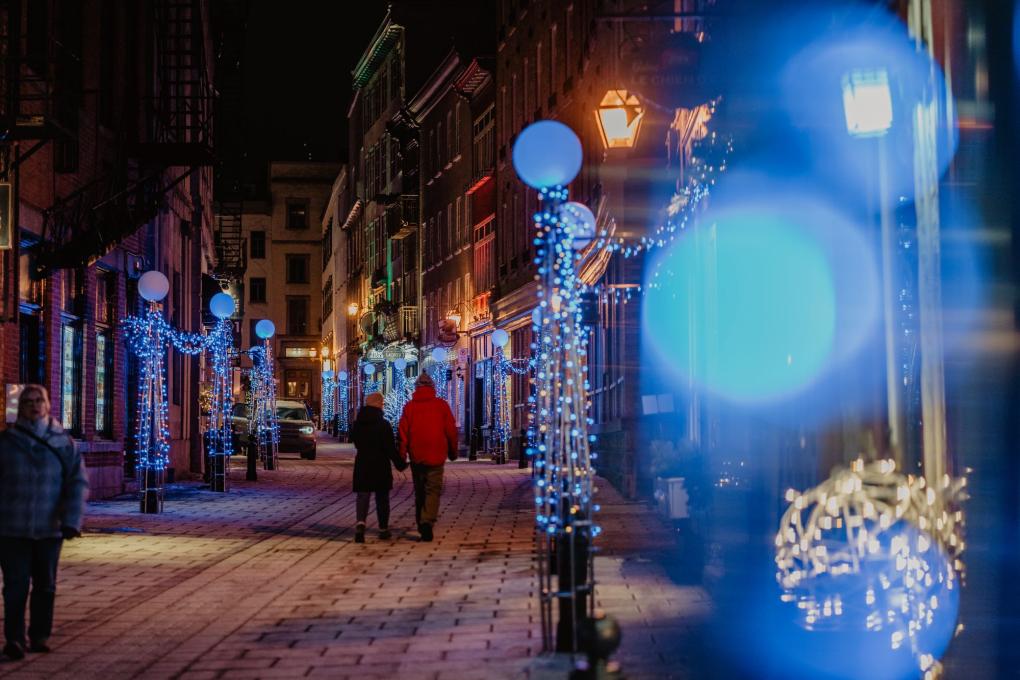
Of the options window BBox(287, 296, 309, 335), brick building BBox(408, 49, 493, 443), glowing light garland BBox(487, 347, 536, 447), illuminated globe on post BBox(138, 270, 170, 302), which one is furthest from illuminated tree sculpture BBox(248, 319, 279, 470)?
window BBox(287, 296, 309, 335)

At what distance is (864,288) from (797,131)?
6.35 ft

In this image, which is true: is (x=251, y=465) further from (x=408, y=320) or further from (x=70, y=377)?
→ (x=408, y=320)

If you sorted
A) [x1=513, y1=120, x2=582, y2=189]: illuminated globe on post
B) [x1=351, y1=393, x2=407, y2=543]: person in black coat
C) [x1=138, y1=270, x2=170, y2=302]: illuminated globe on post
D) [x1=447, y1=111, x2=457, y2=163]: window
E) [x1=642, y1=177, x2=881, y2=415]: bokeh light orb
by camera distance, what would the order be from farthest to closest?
[x1=447, y1=111, x2=457, y2=163]: window < [x1=138, y1=270, x2=170, y2=302]: illuminated globe on post < [x1=351, y1=393, x2=407, y2=543]: person in black coat < [x1=642, y1=177, x2=881, y2=415]: bokeh light orb < [x1=513, y1=120, x2=582, y2=189]: illuminated globe on post

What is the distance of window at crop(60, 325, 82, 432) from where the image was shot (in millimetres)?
21594

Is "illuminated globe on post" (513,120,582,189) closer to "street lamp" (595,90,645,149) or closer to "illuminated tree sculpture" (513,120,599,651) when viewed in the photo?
"illuminated tree sculpture" (513,120,599,651)

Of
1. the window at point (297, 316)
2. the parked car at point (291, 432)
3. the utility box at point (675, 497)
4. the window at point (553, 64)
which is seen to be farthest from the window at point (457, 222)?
the window at point (297, 316)

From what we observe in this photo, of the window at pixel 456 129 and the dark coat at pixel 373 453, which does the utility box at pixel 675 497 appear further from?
the window at pixel 456 129

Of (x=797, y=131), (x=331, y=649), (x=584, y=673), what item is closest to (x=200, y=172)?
(x=797, y=131)

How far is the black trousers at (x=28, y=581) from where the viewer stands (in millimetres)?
9102

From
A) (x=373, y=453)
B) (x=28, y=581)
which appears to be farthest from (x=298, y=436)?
(x=28, y=581)

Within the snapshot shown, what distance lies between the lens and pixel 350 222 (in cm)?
8731

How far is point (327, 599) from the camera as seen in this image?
11.8 metres

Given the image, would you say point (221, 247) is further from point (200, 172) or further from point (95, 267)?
point (95, 267)

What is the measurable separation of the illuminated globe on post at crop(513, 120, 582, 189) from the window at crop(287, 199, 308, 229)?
333 feet
